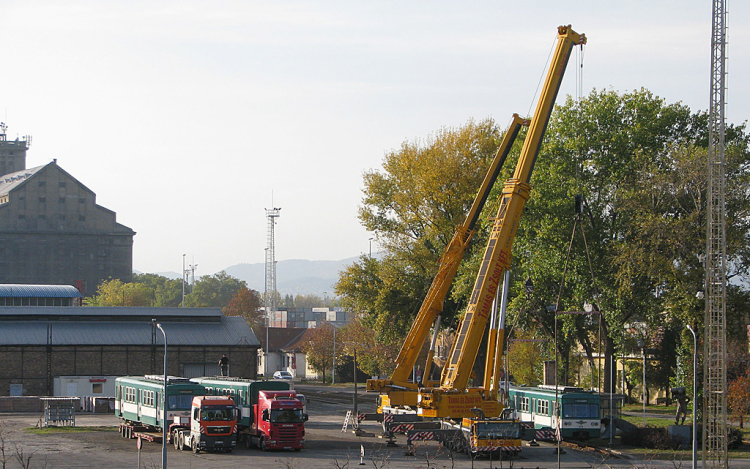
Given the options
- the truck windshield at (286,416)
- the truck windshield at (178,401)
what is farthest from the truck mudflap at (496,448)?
the truck windshield at (178,401)

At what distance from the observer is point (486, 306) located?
1495 inches

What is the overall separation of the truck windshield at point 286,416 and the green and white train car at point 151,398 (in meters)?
4.48

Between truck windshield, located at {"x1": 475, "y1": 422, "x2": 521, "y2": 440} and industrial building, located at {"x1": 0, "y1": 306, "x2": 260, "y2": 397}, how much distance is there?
3584 cm

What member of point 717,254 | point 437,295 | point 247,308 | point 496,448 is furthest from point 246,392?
point 247,308

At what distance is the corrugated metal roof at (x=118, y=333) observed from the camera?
64938mm

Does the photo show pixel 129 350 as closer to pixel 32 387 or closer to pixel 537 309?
pixel 32 387

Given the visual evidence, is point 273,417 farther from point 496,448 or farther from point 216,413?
point 496,448

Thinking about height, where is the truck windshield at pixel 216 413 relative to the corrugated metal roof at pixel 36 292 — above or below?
below

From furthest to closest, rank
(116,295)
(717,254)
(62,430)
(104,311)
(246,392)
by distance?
(116,295), (104,311), (62,430), (246,392), (717,254)

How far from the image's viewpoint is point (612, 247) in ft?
169

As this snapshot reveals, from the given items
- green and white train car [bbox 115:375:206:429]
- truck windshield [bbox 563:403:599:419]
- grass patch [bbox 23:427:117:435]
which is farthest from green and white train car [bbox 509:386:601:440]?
grass patch [bbox 23:427:117:435]

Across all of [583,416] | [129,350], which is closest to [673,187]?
[583,416]

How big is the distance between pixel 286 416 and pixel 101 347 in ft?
103

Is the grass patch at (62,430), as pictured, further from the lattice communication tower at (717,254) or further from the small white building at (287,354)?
the small white building at (287,354)
